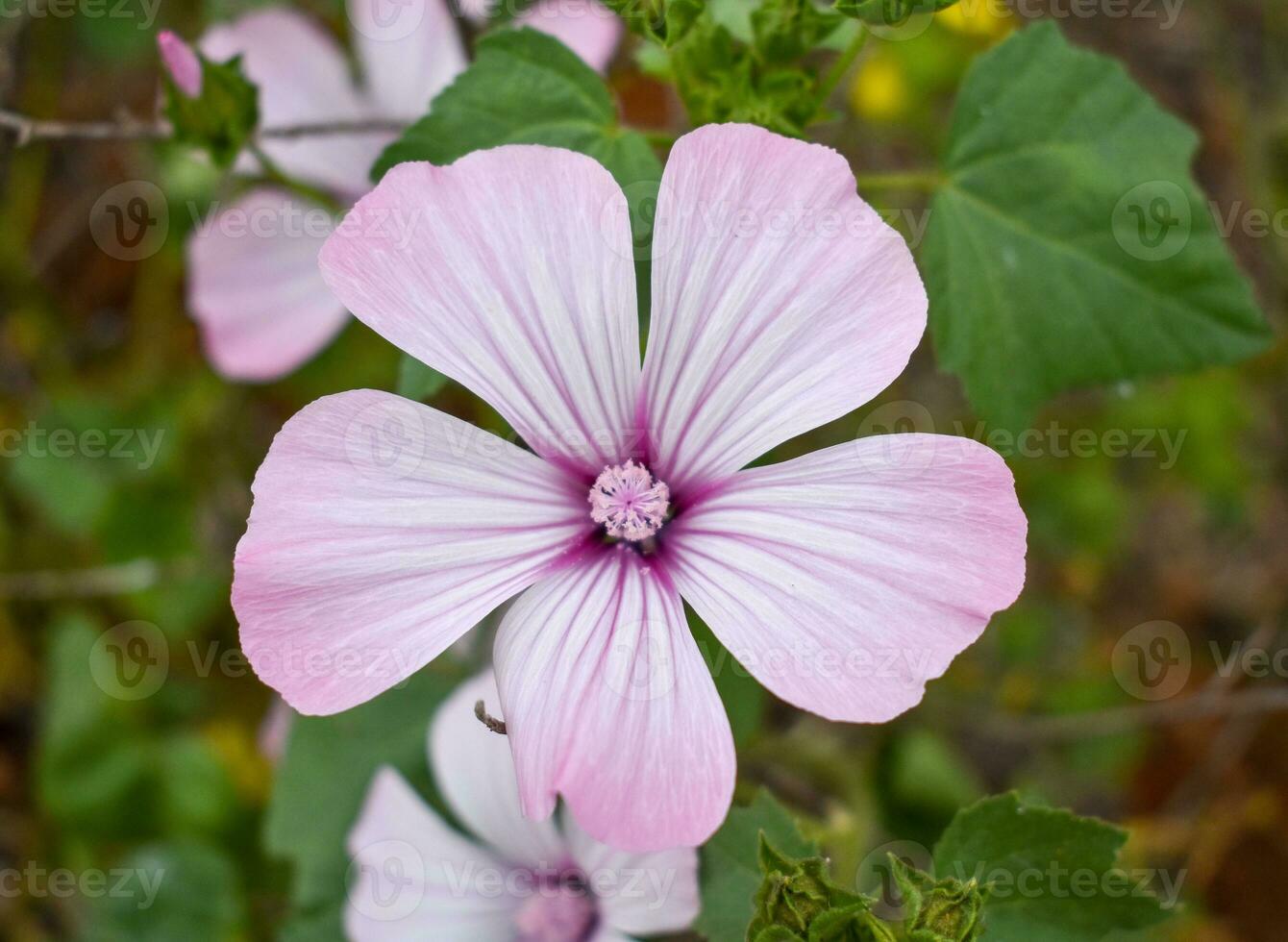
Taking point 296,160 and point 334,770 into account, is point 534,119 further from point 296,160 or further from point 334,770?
point 334,770

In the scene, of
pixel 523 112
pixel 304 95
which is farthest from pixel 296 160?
pixel 523 112

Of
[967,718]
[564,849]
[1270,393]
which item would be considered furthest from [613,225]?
[1270,393]

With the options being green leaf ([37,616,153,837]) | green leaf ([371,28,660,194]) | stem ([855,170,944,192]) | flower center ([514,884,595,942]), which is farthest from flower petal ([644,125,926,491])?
green leaf ([37,616,153,837])

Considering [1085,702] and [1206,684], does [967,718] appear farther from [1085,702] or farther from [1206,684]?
[1206,684]

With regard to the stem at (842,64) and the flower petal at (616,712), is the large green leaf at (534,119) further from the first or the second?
the flower petal at (616,712)

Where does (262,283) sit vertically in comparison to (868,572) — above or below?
below

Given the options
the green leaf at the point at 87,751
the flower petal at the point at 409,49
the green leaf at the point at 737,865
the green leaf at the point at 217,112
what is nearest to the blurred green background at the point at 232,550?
the green leaf at the point at 87,751

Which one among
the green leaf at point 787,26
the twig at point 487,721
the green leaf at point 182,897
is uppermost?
the green leaf at point 787,26
